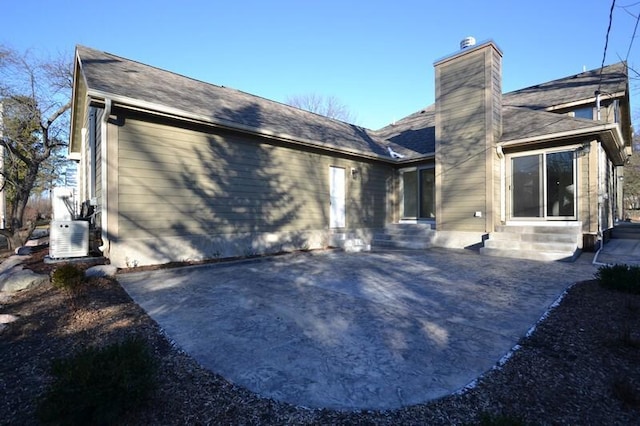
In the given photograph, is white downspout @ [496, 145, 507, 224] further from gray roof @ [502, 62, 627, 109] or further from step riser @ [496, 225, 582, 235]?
gray roof @ [502, 62, 627, 109]

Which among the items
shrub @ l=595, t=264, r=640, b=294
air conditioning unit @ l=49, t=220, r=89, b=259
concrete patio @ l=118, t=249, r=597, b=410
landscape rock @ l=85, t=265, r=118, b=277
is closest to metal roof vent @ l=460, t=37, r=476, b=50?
concrete patio @ l=118, t=249, r=597, b=410

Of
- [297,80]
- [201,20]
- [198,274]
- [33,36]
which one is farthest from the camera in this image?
[297,80]

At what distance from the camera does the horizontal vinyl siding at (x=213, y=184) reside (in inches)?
261

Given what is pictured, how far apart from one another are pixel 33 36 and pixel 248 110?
11.5 meters

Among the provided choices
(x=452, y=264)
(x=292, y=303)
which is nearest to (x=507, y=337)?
(x=292, y=303)

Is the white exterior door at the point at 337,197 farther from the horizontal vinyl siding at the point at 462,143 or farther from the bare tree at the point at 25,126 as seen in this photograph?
the bare tree at the point at 25,126

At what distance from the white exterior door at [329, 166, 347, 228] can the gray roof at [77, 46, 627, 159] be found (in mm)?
878

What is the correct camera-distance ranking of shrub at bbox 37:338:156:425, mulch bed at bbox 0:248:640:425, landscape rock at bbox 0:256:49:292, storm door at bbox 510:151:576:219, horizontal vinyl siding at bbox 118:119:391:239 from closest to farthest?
shrub at bbox 37:338:156:425 < mulch bed at bbox 0:248:640:425 < landscape rock at bbox 0:256:49:292 < horizontal vinyl siding at bbox 118:119:391:239 < storm door at bbox 510:151:576:219

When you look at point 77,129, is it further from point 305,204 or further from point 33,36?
point 305,204

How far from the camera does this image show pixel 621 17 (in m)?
4.45

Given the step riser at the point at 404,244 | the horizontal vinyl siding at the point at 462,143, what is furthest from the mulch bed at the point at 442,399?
the step riser at the point at 404,244

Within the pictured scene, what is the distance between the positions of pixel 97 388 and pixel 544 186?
33.2 ft

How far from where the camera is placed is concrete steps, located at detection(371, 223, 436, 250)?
9.99 m

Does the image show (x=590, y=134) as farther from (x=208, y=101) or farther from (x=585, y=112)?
(x=208, y=101)
